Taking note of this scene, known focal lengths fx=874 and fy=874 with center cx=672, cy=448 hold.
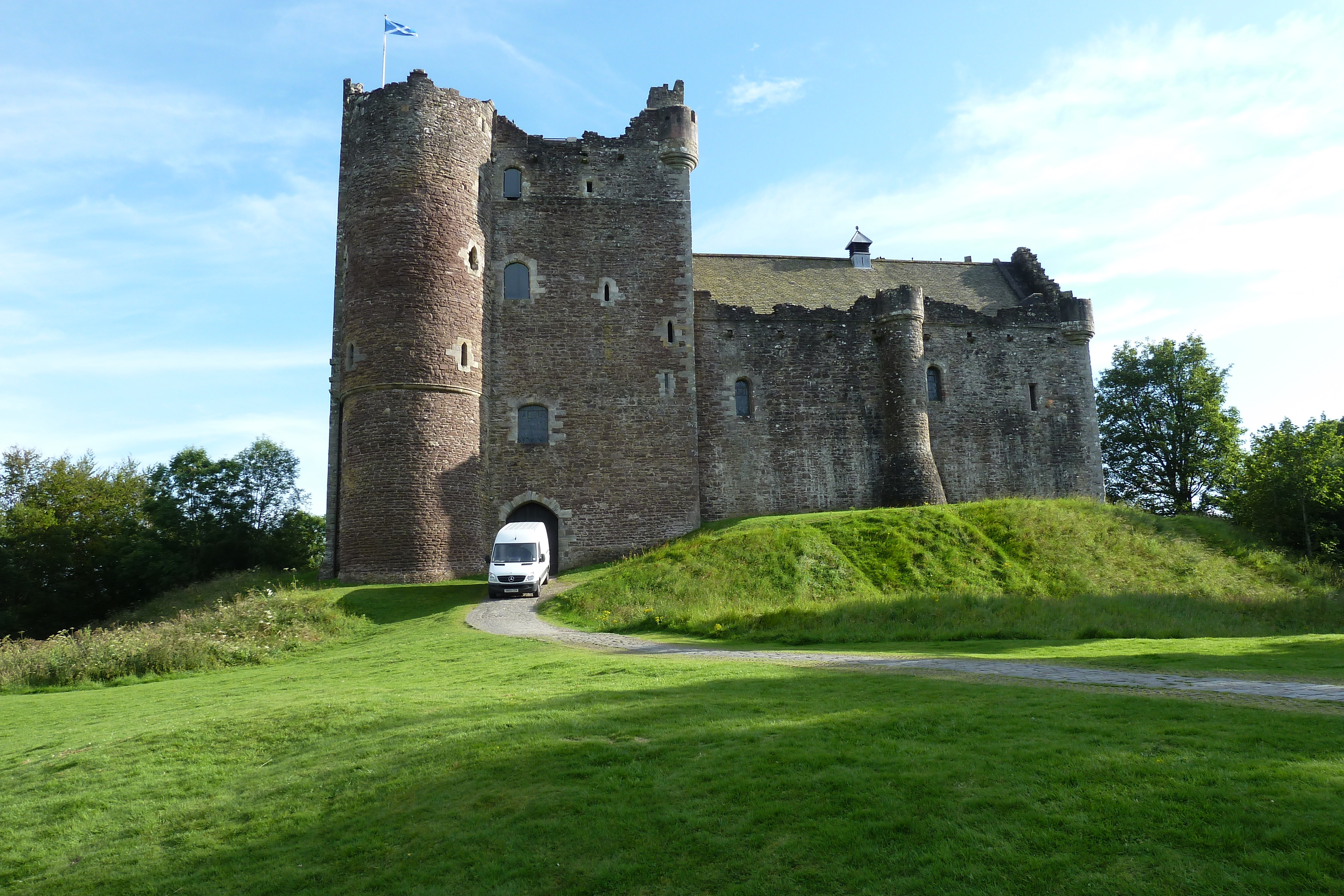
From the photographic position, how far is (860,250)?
4138 centimetres

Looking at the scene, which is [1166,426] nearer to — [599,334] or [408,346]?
[599,334]

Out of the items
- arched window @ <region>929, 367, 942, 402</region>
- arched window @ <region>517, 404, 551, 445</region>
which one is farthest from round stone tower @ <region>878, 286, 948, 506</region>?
arched window @ <region>517, 404, 551, 445</region>

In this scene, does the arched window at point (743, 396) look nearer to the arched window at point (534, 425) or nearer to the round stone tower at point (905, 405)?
the round stone tower at point (905, 405)

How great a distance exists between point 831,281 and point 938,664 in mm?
29080

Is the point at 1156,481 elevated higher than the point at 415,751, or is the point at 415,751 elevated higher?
the point at 1156,481

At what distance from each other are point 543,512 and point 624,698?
68.8 ft

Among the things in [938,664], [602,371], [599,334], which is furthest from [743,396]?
[938,664]

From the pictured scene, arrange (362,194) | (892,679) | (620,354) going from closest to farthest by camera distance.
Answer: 1. (892,679)
2. (362,194)
3. (620,354)

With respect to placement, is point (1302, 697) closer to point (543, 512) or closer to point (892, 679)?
point (892, 679)

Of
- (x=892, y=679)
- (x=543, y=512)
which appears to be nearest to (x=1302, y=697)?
(x=892, y=679)

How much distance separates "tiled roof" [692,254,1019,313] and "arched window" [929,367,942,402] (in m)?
3.18

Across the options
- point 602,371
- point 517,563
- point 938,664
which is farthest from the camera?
point 602,371

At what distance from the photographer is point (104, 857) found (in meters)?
7.25

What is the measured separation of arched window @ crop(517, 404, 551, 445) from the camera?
30578 mm
